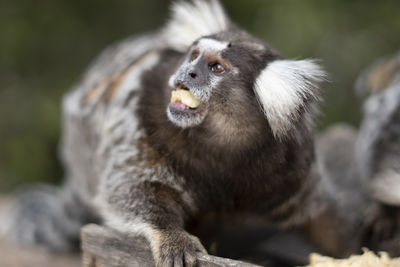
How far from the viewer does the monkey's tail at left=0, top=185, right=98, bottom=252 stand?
3.39 metres

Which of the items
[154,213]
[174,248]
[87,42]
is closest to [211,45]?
[154,213]

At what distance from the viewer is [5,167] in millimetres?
5430

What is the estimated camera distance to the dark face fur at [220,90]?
1.97 m

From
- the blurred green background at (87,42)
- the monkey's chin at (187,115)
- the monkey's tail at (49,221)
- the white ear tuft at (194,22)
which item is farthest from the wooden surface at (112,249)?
the blurred green background at (87,42)

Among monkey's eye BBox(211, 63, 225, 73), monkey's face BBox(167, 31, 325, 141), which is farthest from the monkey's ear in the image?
monkey's eye BBox(211, 63, 225, 73)

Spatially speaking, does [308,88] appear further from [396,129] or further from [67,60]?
[67,60]

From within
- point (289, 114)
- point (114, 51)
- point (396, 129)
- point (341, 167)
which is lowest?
point (289, 114)

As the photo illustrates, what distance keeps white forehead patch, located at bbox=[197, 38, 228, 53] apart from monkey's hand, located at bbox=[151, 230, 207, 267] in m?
0.80

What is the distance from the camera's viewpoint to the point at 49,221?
11.4ft

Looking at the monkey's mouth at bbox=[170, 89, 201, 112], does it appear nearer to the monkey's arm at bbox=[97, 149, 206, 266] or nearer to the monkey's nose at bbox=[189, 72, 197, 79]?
the monkey's nose at bbox=[189, 72, 197, 79]

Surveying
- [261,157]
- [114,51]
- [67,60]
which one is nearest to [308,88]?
[261,157]

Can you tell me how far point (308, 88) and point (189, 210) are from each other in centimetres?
79

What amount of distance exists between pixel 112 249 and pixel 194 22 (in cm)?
121

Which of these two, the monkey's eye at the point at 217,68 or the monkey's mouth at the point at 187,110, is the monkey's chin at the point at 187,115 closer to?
the monkey's mouth at the point at 187,110
